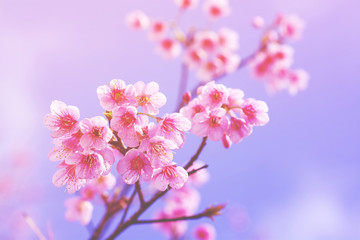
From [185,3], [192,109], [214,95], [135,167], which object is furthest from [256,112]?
[185,3]

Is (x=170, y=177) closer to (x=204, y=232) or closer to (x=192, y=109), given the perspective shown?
(x=192, y=109)

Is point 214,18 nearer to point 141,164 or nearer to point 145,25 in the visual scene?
point 145,25

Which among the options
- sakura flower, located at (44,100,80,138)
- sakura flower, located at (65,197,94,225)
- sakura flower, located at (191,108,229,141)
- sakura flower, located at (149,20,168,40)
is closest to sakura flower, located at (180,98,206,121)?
sakura flower, located at (191,108,229,141)

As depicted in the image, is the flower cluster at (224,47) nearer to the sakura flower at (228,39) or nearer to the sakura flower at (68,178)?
the sakura flower at (228,39)

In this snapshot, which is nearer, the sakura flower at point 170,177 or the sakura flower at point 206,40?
the sakura flower at point 170,177

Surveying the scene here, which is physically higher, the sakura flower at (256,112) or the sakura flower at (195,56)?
the sakura flower at (195,56)

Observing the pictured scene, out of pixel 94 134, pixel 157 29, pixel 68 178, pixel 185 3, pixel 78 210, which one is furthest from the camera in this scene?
pixel 157 29

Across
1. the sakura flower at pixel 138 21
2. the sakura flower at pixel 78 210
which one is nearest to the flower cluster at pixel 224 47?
the sakura flower at pixel 138 21

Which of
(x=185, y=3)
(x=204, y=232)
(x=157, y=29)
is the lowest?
(x=204, y=232)
